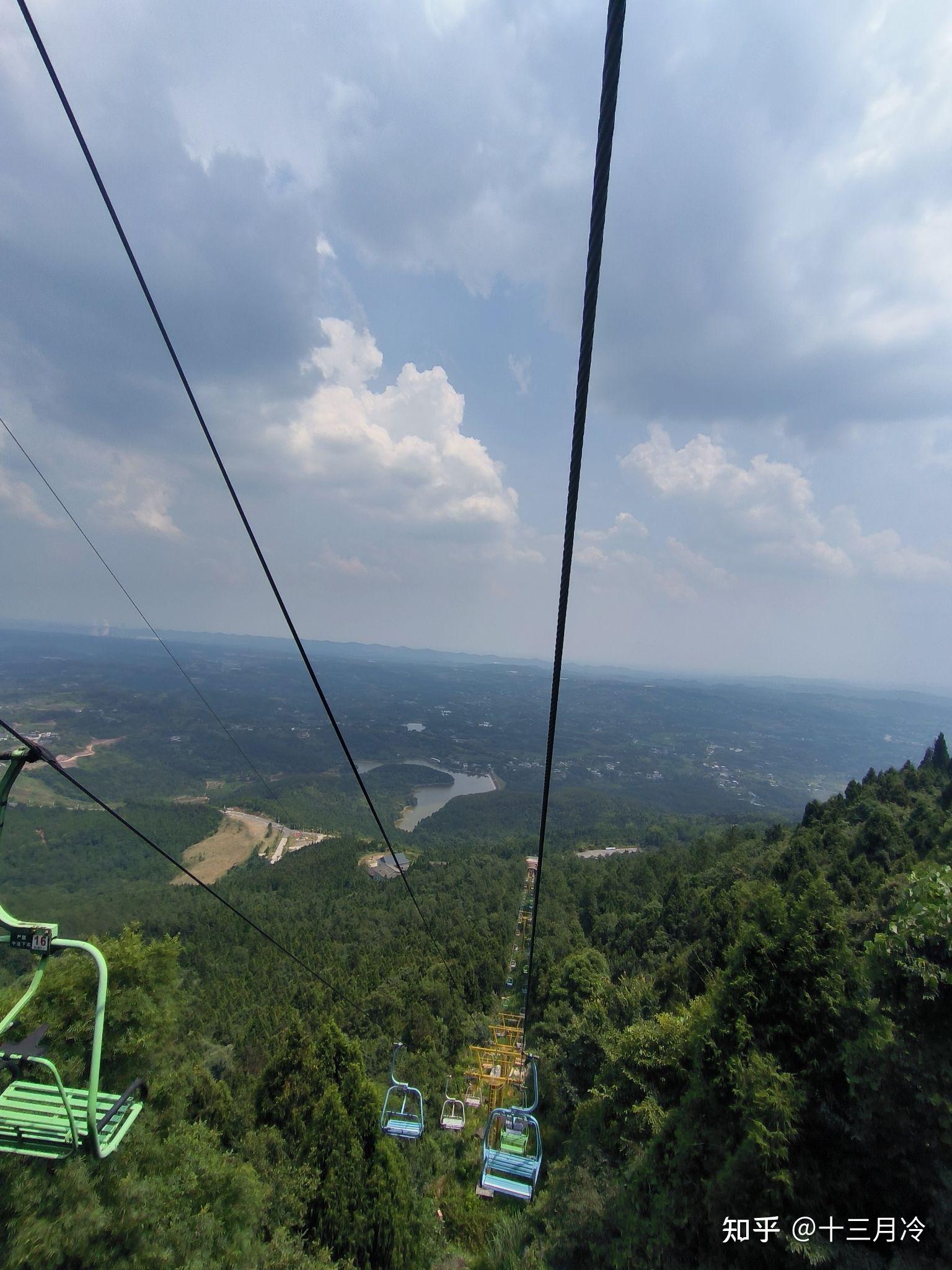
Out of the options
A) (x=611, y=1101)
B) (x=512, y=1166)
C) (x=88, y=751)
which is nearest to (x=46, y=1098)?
(x=512, y=1166)

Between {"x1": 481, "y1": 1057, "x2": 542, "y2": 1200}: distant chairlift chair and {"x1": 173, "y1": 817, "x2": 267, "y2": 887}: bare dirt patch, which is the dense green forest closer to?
{"x1": 481, "y1": 1057, "x2": 542, "y2": 1200}: distant chairlift chair

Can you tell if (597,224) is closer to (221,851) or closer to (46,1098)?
(46,1098)

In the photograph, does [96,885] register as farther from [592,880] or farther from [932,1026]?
[932,1026]

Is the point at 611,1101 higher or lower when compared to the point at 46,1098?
lower

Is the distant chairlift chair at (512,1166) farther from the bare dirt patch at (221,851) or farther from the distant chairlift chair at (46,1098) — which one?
the bare dirt patch at (221,851)

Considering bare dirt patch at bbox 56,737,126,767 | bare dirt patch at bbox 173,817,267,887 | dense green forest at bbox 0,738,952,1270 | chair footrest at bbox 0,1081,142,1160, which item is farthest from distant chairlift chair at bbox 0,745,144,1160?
bare dirt patch at bbox 56,737,126,767

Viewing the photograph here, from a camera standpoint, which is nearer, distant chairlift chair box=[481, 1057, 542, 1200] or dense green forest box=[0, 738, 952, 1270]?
dense green forest box=[0, 738, 952, 1270]

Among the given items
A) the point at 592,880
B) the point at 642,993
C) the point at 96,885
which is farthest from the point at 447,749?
the point at 642,993

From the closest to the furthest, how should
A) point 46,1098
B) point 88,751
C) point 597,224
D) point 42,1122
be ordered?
1. point 597,224
2. point 42,1122
3. point 46,1098
4. point 88,751
